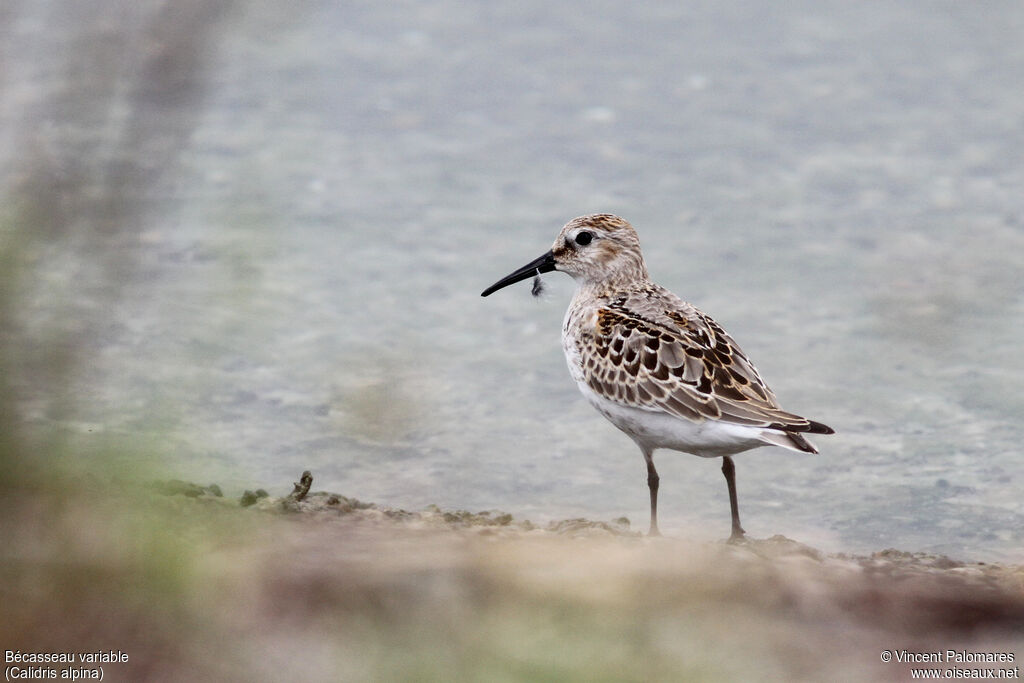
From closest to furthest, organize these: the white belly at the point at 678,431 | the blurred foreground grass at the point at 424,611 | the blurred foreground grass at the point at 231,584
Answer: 1. the blurred foreground grass at the point at 231,584
2. the blurred foreground grass at the point at 424,611
3. the white belly at the point at 678,431

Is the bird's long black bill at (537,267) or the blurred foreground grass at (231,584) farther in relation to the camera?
the bird's long black bill at (537,267)

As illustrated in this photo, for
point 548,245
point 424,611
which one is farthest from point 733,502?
point 548,245

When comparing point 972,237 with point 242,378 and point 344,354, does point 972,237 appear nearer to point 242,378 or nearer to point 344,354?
point 344,354

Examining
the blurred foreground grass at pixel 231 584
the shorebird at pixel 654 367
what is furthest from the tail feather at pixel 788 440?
the blurred foreground grass at pixel 231 584

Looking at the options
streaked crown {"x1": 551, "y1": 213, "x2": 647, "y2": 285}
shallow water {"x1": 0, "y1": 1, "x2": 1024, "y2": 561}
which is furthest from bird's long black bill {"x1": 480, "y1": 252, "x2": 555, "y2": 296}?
shallow water {"x1": 0, "y1": 1, "x2": 1024, "y2": 561}

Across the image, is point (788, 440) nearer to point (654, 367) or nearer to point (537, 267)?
point (654, 367)

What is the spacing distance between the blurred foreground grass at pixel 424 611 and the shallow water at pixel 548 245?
457mm

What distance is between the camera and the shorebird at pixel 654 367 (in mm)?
7824

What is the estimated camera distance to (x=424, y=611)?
5105mm

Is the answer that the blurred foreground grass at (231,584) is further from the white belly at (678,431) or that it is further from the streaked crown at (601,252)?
the streaked crown at (601,252)

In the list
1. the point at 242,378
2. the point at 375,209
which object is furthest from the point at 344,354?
the point at 375,209

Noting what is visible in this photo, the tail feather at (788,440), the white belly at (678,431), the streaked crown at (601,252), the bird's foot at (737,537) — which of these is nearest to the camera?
the tail feather at (788,440)

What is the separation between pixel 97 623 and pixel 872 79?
1261cm

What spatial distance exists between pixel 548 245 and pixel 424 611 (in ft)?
26.3
